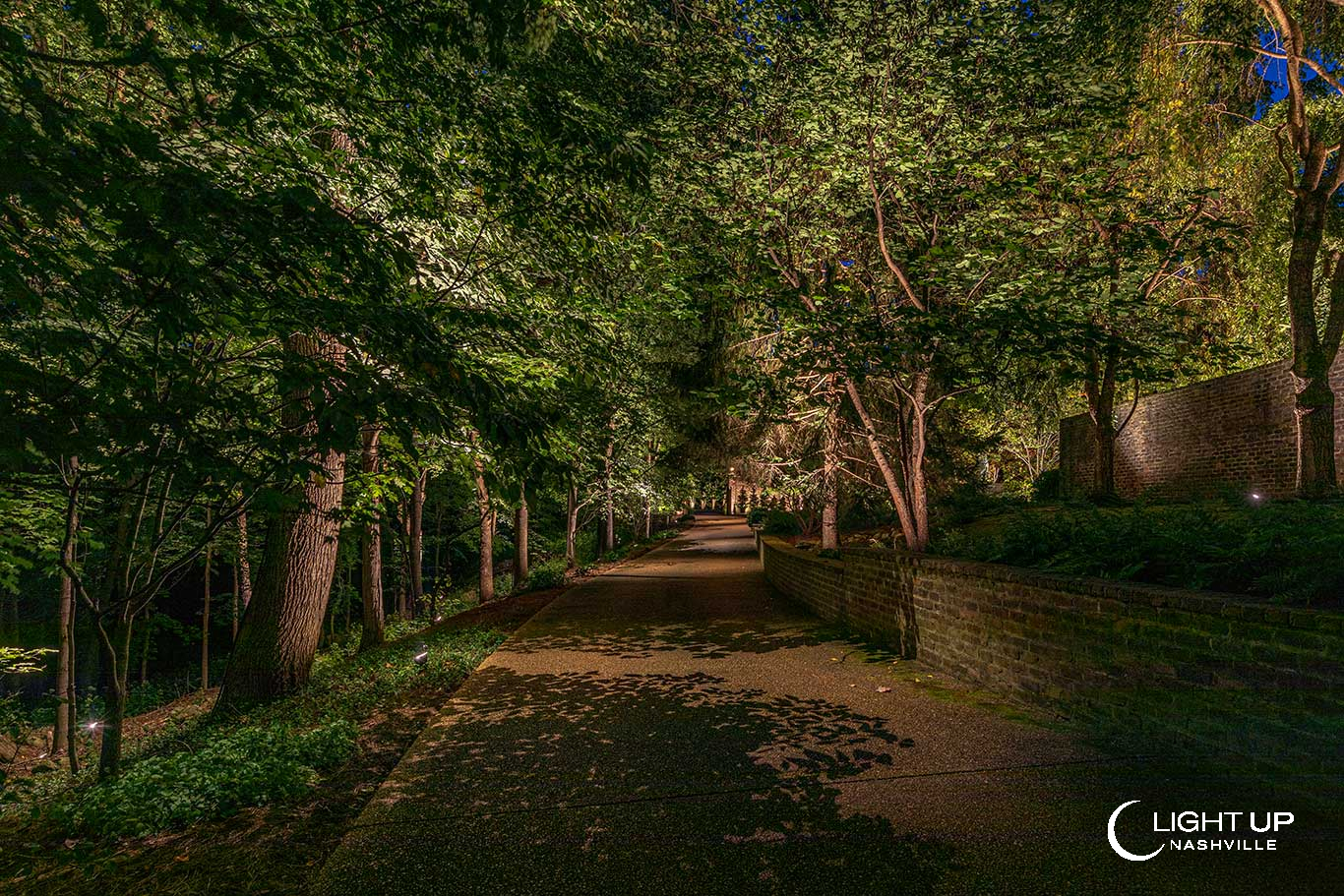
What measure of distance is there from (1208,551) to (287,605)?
8973mm

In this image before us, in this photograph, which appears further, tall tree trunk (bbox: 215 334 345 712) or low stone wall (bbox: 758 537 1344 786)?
tall tree trunk (bbox: 215 334 345 712)

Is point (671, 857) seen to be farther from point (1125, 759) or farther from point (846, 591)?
point (846, 591)

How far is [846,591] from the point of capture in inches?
398

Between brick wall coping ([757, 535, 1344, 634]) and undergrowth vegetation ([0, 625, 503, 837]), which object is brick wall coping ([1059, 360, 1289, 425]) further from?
undergrowth vegetation ([0, 625, 503, 837])

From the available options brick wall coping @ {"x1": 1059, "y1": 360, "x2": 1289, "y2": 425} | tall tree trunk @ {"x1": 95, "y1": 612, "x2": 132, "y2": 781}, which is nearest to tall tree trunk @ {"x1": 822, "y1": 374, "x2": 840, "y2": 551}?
brick wall coping @ {"x1": 1059, "y1": 360, "x2": 1289, "y2": 425}

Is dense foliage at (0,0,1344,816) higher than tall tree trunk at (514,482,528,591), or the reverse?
dense foliage at (0,0,1344,816)

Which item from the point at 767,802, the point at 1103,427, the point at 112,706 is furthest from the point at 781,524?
the point at 112,706

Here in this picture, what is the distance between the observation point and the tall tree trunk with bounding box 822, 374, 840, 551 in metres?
13.6

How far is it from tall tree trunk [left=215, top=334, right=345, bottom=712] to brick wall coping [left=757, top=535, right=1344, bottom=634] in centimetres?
710

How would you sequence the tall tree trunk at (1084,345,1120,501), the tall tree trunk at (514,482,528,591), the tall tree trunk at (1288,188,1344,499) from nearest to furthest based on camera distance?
1. the tall tree trunk at (1288,188,1344,499)
2. the tall tree trunk at (1084,345,1120,501)
3. the tall tree trunk at (514,482,528,591)

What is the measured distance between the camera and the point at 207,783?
13.5ft

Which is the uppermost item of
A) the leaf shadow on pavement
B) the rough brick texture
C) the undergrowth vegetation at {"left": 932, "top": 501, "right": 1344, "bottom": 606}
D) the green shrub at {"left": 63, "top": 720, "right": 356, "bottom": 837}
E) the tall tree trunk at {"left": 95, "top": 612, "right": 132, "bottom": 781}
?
the rough brick texture

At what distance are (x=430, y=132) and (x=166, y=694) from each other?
73.7ft

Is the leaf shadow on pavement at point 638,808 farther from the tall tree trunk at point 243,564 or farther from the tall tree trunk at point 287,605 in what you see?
the tall tree trunk at point 243,564
